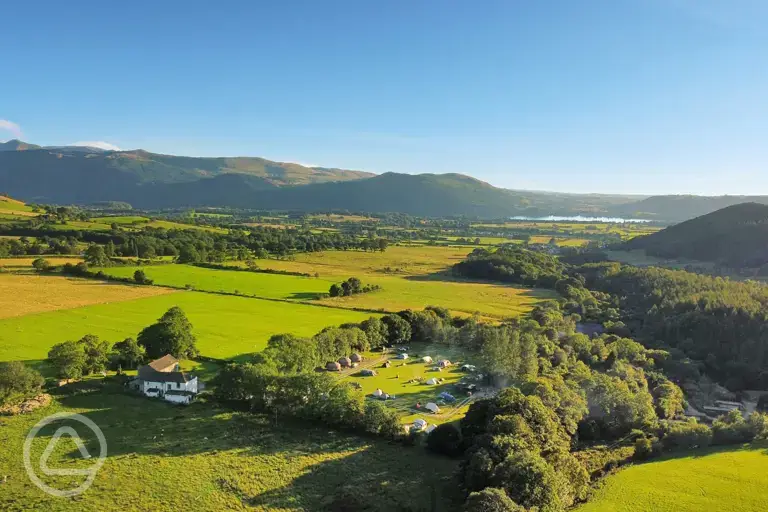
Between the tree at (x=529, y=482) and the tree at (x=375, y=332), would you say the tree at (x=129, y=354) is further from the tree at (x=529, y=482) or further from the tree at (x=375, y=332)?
the tree at (x=529, y=482)

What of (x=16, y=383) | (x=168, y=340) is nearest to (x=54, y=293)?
(x=168, y=340)

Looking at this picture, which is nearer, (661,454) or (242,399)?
(661,454)

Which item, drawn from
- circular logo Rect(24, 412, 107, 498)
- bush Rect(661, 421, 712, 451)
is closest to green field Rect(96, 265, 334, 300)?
circular logo Rect(24, 412, 107, 498)

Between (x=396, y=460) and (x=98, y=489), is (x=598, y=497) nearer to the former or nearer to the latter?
(x=396, y=460)

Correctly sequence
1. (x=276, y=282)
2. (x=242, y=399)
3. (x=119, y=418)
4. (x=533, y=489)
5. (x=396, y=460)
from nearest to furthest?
(x=533, y=489), (x=396, y=460), (x=119, y=418), (x=242, y=399), (x=276, y=282)

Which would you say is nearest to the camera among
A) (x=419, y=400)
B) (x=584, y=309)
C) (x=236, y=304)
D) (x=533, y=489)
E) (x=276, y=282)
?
(x=533, y=489)

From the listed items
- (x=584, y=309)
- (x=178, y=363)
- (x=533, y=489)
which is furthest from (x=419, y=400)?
(x=584, y=309)

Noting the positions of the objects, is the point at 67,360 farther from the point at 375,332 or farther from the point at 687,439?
the point at 687,439

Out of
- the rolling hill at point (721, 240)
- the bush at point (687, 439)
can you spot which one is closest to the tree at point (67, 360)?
the bush at point (687, 439)
